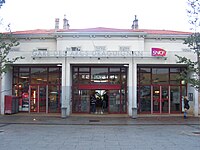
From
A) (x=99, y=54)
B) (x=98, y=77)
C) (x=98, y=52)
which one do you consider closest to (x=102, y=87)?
(x=98, y=77)

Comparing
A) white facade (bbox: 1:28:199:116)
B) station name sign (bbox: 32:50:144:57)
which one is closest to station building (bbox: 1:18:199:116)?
white facade (bbox: 1:28:199:116)

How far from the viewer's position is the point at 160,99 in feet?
81.9

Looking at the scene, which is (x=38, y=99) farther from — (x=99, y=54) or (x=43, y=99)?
(x=99, y=54)

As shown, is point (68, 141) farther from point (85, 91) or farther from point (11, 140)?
point (85, 91)

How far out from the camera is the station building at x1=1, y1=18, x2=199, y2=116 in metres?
24.3

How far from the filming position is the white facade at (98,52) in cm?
2291

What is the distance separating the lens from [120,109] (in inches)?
971

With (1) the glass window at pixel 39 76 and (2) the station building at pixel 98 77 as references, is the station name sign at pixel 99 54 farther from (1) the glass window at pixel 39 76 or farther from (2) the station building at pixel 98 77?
(1) the glass window at pixel 39 76

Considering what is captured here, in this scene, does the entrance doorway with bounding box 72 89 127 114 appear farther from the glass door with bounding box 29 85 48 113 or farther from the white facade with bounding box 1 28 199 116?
the glass door with bounding box 29 85 48 113

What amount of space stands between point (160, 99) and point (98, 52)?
679 centimetres

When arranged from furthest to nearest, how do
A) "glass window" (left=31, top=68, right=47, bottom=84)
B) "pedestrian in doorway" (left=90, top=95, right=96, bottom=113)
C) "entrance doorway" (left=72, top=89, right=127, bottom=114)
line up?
"glass window" (left=31, top=68, right=47, bottom=84), "pedestrian in doorway" (left=90, top=95, right=96, bottom=113), "entrance doorway" (left=72, top=89, right=127, bottom=114)

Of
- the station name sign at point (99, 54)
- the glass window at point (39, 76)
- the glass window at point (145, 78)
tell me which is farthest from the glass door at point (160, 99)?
the glass window at point (39, 76)

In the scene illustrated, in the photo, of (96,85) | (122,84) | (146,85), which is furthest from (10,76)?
(146,85)

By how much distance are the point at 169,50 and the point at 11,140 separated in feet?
55.8
